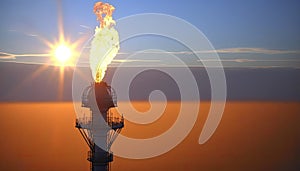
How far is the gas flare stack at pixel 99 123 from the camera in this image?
23062 mm

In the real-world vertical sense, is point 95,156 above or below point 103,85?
below

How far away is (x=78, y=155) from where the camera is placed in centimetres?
5778

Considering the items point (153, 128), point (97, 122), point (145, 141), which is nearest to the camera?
point (97, 122)

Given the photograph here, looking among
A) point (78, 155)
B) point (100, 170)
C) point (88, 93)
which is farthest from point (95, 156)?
point (78, 155)

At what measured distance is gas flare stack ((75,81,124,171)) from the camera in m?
23.1

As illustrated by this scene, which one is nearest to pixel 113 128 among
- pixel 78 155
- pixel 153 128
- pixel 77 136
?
pixel 78 155

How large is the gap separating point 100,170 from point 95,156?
3.44 feet

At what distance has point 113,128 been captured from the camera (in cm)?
2325

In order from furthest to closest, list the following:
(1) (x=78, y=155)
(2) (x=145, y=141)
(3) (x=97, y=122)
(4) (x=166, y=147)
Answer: (2) (x=145, y=141) → (4) (x=166, y=147) → (1) (x=78, y=155) → (3) (x=97, y=122)

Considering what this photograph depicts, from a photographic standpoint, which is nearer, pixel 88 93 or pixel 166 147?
pixel 88 93

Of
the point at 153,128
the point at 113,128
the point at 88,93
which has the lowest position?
the point at 113,128

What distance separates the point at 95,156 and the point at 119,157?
37.4 m

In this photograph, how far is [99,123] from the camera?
23.0 metres

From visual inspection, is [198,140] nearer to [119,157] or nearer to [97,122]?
[119,157]
